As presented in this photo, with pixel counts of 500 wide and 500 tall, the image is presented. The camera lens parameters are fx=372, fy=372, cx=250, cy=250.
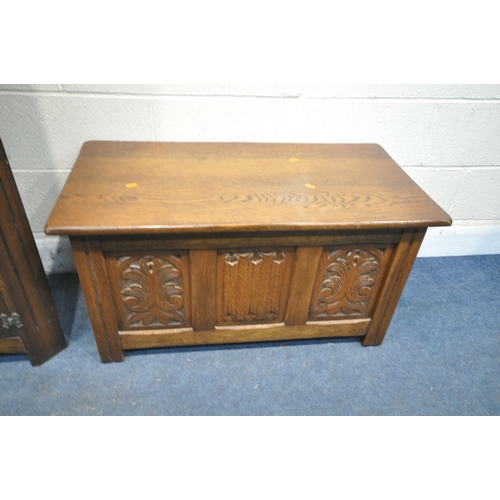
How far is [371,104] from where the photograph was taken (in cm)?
134

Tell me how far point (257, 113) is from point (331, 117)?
0.89ft

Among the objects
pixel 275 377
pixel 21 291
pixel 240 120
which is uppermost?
pixel 240 120

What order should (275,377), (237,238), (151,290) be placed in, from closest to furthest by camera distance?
(237,238) < (151,290) < (275,377)

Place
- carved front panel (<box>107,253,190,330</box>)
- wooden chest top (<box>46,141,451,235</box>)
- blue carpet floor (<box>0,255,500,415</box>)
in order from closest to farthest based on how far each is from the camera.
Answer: wooden chest top (<box>46,141,451,235</box>) → carved front panel (<box>107,253,190,330</box>) → blue carpet floor (<box>0,255,500,415</box>)

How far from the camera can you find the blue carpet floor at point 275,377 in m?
1.14

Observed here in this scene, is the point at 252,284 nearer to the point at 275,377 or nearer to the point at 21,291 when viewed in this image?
the point at 275,377

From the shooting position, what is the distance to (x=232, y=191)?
1054mm

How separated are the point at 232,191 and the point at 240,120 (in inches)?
15.7

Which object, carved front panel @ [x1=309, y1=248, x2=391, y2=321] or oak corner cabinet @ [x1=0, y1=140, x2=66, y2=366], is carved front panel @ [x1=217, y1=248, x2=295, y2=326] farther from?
oak corner cabinet @ [x1=0, y1=140, x2=66, y2=366]

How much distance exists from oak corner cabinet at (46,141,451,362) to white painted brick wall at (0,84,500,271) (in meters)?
0.08

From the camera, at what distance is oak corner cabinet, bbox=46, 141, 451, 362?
964mm

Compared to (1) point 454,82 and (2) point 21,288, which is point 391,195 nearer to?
(1) point 454,82

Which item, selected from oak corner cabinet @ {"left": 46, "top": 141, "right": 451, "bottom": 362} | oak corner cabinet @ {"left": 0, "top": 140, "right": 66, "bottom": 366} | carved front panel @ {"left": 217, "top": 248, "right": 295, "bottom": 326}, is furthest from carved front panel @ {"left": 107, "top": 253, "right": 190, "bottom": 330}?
oak corner cabinet @ {"left": 0, "top": 140, "right": 66, "bottom": 366}

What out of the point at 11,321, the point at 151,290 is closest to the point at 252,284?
the point at 151,290
